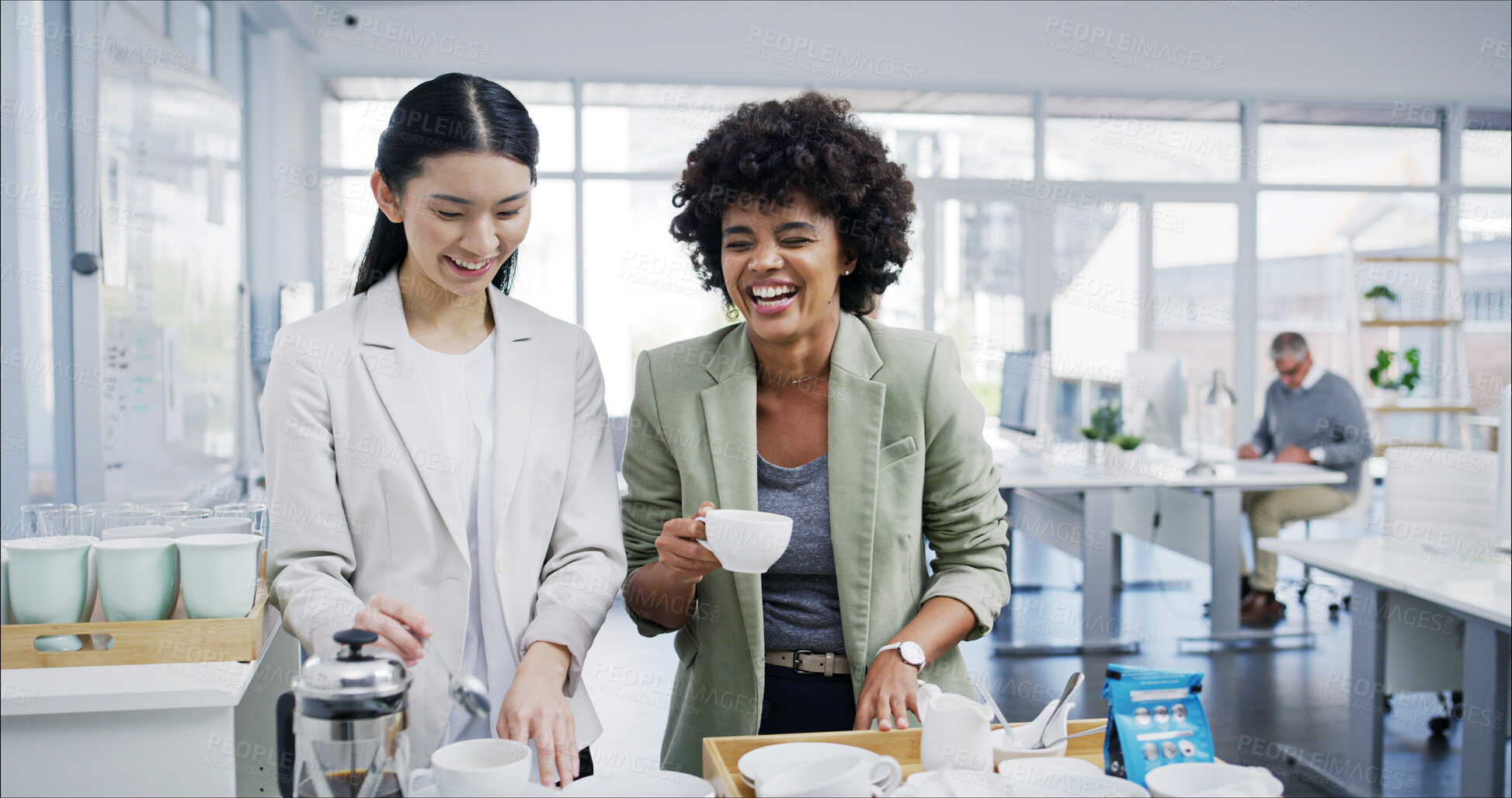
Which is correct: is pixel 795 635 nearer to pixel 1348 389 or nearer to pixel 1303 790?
pixel 1303 790


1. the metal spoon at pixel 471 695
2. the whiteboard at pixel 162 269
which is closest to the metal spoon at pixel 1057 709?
the metal spoon at pixel 471 695

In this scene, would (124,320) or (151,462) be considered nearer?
(124,320)

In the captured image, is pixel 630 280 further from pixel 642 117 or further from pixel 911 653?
pixel 911 653

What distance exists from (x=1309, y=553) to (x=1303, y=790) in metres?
0.75

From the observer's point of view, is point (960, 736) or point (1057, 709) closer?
point (960, 736)

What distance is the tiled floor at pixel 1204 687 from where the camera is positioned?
3.69m

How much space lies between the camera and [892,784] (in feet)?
3.95

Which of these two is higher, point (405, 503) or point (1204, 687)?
point (405, 503)

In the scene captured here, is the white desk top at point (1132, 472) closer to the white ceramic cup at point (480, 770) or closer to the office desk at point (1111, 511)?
the office desk at point (1111, 511)

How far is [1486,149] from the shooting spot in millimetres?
8508

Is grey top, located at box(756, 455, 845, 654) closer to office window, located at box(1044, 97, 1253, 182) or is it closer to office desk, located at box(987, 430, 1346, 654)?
office desk, located at box(987, 430, 1346, 654)

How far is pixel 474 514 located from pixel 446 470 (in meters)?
0.08

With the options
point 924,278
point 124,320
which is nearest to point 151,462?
point 124,320

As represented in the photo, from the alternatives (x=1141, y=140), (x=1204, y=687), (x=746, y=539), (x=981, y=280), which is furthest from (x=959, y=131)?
(x=746, y=539)
